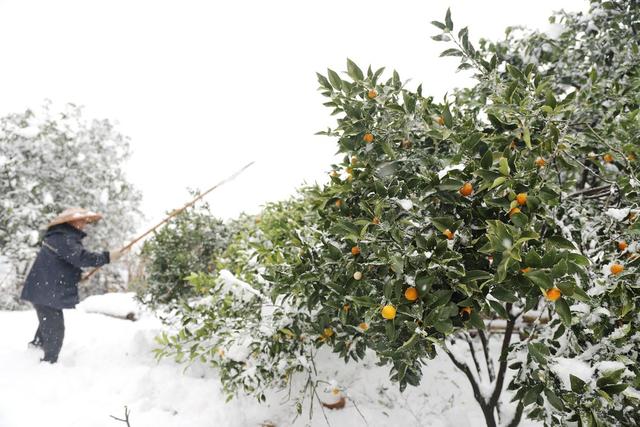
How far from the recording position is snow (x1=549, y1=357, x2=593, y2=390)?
1.26m

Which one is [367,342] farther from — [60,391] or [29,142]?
[29,142]

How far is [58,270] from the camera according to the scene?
384 centimetres

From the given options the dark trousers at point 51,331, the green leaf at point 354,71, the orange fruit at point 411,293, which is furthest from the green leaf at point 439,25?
the dark trousers at point 51,331

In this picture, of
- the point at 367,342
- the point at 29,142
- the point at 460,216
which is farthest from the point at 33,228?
the point at 460,216

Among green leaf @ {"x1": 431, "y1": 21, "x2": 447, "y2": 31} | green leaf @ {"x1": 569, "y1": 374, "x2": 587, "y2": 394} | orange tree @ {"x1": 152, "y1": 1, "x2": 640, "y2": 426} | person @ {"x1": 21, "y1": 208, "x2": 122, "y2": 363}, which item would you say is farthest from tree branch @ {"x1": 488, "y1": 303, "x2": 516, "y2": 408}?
person @ {"x1": 21, "y1": 208, "x2": 122, "y2": 363}

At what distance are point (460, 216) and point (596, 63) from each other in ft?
7.66

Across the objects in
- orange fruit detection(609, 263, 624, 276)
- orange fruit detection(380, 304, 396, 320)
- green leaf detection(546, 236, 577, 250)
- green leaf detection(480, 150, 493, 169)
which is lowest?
orange fruit detection(380, 304, 396, 320)

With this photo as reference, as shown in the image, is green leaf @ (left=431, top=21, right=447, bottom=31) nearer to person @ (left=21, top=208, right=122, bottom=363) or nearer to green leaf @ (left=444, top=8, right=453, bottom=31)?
green leaf @ (left=444, top=8, right=453, bottom=31)

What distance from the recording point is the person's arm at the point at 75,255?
12.4ft

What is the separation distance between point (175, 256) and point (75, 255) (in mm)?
1293

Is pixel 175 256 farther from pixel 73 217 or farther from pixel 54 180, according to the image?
pixel 54 180

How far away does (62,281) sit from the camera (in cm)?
382

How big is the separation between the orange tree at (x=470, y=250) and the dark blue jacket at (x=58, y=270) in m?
2.14

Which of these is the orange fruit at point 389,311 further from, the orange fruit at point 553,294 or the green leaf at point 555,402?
the green leaf at point 555,402
